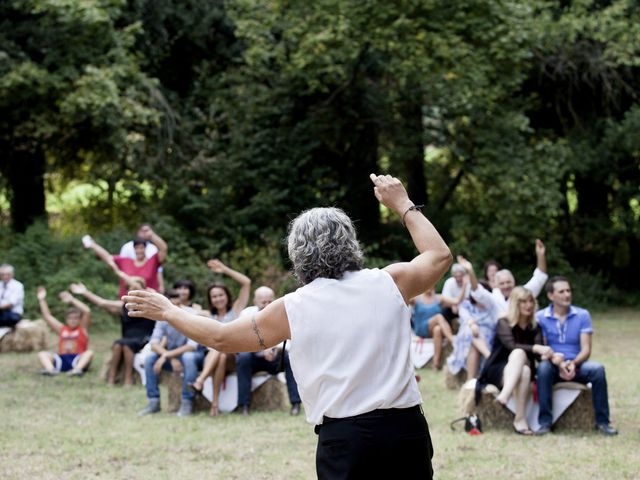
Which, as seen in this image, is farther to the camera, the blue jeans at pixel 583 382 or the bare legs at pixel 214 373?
the bare legs at pixel 214 373

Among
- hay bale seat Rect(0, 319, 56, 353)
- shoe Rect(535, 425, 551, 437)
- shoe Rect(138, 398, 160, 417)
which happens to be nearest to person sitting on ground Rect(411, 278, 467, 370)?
shoe Rect(535, 425, 551, 437)

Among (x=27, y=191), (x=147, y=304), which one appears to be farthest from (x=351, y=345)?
(x=27, y=191)

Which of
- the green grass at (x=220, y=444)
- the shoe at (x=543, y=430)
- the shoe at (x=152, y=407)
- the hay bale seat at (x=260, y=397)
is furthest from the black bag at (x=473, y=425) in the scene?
the shoe at (x=152, y=407)

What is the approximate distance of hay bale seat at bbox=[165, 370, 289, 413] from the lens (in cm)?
1016

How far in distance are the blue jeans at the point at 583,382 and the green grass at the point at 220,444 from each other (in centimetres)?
20

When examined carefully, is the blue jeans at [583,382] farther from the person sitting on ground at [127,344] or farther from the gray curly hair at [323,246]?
the gray curly hair at [323,246]

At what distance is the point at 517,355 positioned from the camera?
28.7 feet

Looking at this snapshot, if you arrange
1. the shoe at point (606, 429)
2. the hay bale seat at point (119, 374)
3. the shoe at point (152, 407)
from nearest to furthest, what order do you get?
the shoe at point (606, 429), the shoe at point (152, 407), the hay bale seat at point (119, 374)

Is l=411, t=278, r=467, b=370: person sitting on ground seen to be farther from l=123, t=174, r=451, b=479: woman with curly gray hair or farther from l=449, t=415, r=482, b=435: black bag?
l=123, t=174, r=451, b=479: woman with curly gray hair

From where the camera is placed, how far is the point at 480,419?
29.2 feet

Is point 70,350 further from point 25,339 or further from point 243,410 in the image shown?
point 243,410

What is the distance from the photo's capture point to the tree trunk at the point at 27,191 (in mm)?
20328

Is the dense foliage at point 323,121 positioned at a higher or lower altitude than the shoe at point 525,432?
higher

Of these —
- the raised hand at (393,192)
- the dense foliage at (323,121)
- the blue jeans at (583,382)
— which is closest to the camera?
the raised hand at (393,192)
